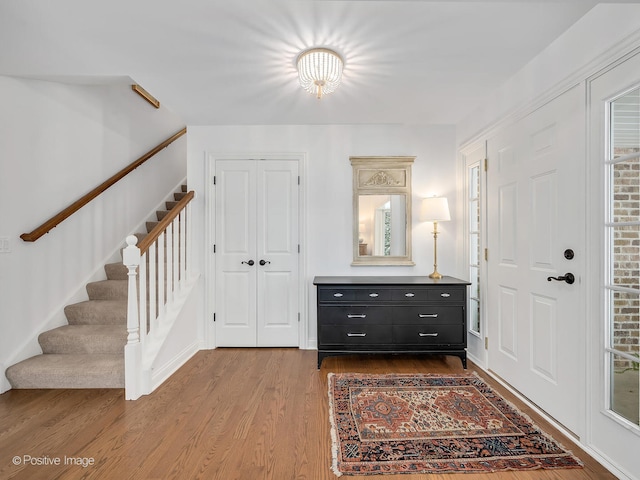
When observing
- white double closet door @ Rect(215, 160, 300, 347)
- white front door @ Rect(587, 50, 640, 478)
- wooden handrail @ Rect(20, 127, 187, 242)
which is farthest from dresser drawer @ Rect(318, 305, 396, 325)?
wooden handrail @ Rect(20, 127, 187, 242)

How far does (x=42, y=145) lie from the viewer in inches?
108

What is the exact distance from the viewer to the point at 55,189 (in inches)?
113

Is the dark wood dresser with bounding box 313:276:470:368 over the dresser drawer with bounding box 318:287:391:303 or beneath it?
→ beneath

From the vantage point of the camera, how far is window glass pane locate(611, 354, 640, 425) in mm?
1489

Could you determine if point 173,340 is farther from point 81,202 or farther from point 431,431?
point 431,431

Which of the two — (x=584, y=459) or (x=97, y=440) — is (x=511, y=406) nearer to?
(x=584, y=459)

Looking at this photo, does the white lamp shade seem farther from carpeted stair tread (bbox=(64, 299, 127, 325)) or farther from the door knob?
carpeted stair tread (bbox=(64, 299, 127, 325))

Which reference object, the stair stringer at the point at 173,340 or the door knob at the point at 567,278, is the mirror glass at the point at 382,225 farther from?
the stair stringer at the point at 173,340

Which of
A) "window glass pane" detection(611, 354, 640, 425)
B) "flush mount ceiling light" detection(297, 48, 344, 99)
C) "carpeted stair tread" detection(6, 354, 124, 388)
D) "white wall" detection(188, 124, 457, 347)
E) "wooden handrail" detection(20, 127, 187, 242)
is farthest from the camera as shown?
"white wall" detection(188, 124, 457, 347)

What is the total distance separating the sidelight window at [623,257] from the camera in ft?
4.95

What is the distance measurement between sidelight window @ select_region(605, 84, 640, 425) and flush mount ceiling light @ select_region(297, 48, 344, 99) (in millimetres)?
1554

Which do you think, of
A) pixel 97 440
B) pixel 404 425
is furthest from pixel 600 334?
pixel 97 440

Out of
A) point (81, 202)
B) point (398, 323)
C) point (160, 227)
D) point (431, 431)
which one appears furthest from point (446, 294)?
point (81, 202)

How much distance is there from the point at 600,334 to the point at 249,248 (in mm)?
2936
